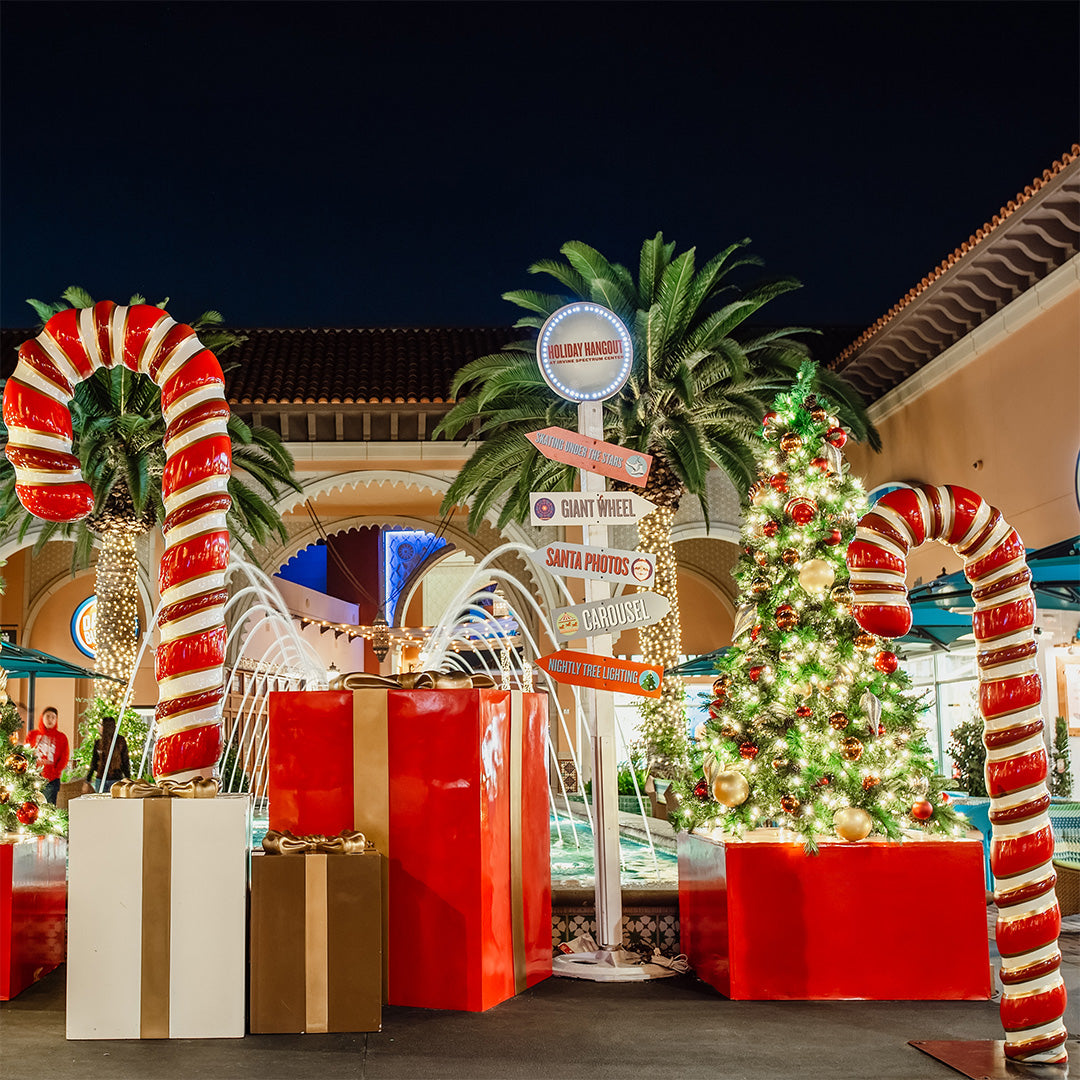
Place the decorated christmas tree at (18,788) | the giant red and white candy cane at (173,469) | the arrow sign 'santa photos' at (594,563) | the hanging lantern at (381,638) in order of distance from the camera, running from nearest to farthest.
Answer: the giant red and white candy cane at (173,469)
the decorated christmas tree at (18,788)
the arrow sign 'santa photos' at (594,563)
the hanging lantern at (381,638)

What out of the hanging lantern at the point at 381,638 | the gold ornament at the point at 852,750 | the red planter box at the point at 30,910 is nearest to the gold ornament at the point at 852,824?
the gold ornament at the point at 852,750

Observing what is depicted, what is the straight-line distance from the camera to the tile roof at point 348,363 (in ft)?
72.3

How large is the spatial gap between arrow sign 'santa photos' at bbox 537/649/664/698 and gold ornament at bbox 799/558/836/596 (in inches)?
40.8

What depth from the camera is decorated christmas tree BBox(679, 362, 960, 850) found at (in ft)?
21.4

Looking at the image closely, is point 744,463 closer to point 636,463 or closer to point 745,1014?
point 636,463

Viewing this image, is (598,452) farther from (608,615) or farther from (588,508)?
(608,615)

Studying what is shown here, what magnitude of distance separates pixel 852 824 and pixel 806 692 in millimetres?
907

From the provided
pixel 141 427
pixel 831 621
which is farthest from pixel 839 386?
pixel 831 621

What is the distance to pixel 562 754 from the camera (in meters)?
25.5

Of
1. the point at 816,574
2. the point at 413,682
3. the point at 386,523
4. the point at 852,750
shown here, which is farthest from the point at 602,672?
the point at 386,523

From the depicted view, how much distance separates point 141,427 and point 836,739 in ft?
44.3

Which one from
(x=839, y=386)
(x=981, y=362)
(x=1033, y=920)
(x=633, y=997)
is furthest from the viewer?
(x=839, y=386)

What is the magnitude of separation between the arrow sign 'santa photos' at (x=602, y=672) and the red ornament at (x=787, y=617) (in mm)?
808

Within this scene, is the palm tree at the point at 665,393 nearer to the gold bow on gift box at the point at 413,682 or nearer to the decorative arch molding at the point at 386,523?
the decorative arch molding at the point at 386,523
